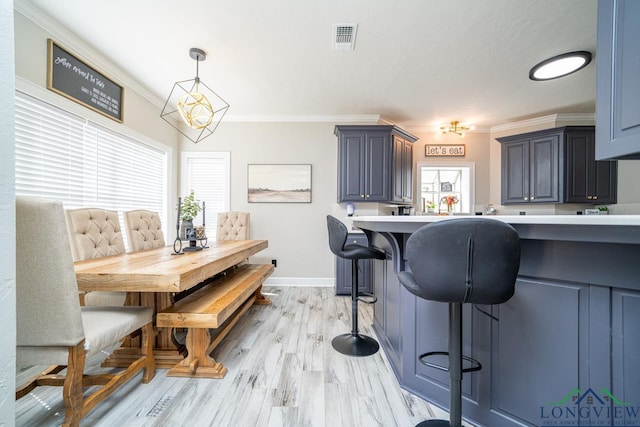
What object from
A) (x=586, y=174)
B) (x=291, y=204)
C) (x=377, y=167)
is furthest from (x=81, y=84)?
(x=586, y=174)

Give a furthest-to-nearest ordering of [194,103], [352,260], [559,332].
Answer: [194,103] < [352,260] < [559,332]

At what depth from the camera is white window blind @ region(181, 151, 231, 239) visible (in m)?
4.03

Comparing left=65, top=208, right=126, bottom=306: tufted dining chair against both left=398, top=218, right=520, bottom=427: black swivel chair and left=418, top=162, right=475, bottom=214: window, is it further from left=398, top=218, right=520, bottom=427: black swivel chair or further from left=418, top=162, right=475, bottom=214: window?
left=418, top=162, right=475, bottom=214: window

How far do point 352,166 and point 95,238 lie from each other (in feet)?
9.88

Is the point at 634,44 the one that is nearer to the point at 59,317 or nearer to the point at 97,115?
the point at 59,317

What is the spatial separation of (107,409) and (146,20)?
2.84 metres

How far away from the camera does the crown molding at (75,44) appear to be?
1.96 meters

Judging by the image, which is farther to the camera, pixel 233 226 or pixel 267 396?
pixel 233 226

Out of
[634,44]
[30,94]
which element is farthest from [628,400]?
[30,94]

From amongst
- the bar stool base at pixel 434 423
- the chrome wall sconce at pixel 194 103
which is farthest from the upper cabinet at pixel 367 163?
the bar stool base at pixel 434 423

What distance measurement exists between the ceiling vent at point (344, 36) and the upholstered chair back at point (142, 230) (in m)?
2.59

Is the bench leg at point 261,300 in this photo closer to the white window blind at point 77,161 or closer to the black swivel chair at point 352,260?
the black swivel chair at point 352,260

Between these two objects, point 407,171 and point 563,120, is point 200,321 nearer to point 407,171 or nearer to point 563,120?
point 407,171

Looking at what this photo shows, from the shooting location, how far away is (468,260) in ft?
2.94
